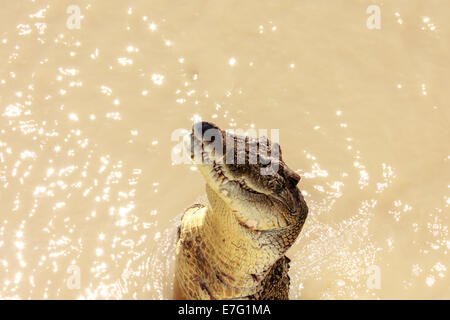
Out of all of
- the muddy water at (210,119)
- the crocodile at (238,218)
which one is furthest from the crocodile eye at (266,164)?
the muddy water at (210,119)

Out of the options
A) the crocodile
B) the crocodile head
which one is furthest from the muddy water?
the crocodile head

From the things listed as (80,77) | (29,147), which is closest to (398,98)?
(80,77)

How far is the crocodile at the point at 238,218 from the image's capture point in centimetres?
173

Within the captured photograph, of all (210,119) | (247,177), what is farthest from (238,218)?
(210,119)

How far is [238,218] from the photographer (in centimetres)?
184

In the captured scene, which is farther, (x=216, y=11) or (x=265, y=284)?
(x=216, y=11)

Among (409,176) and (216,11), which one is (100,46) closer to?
(216,11)

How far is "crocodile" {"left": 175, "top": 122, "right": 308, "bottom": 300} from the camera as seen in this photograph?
68.2 inches

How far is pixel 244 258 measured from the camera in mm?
2020

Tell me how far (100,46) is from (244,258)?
6.79ft

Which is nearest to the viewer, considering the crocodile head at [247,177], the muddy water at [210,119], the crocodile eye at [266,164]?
the crocodile head at [247,177]

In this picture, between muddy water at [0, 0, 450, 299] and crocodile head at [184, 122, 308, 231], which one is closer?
crocodile head at [184, 122, 308, 231]

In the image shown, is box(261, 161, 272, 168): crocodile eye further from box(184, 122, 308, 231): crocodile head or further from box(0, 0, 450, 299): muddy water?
box(0, 0, 450, 299): muddy water

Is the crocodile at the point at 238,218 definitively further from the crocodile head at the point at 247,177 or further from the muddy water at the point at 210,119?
the muddy water at the point at 210,119
